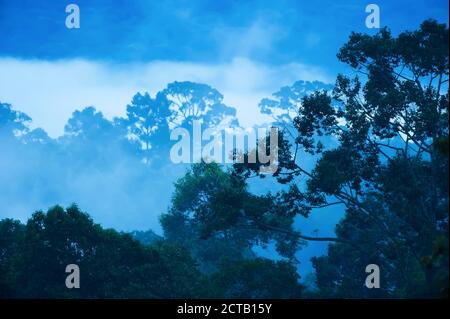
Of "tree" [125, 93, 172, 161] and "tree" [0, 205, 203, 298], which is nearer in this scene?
"tree" [0, 205, 203, 298]

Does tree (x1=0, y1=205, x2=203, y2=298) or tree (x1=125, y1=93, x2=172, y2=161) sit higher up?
tree (x1=125, y1=93, x2=172, y2=161)

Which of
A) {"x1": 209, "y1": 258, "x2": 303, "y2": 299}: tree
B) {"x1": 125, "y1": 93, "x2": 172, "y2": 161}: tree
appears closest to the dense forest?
{"x1": 209, "y1": 258, "x2": 303, "y2": 299}: tree

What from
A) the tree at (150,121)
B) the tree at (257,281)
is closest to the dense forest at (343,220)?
the tree at (257,281)

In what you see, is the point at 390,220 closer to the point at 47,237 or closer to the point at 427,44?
the point at 427,44

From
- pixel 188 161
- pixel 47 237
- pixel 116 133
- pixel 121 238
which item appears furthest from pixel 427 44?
pixel 116 133

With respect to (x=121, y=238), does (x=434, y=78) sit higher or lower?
higher

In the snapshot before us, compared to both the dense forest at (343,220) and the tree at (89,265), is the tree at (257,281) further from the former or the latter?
the tree at (89,265)

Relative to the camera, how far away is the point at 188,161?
10688 cm

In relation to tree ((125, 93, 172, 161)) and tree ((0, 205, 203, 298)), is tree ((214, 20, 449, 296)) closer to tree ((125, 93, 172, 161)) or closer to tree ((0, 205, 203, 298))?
tree ((0, 205, 203, 298))

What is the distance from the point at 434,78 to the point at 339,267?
1538 centimetres

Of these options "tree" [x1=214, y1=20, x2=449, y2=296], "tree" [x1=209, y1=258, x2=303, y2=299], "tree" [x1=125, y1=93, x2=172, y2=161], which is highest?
"tree" [x1=125, y1=93, x2=172, y2=161]

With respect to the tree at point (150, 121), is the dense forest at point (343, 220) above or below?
below

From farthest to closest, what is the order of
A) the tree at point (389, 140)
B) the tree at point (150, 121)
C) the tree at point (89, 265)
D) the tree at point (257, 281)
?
the tree at point (150, 121)
the tree at point (89, 265)
the tree at point (257, 281)
the tree at point (389, 140)

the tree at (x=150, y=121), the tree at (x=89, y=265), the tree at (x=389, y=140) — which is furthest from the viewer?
the tree at (x=150, y=121)
